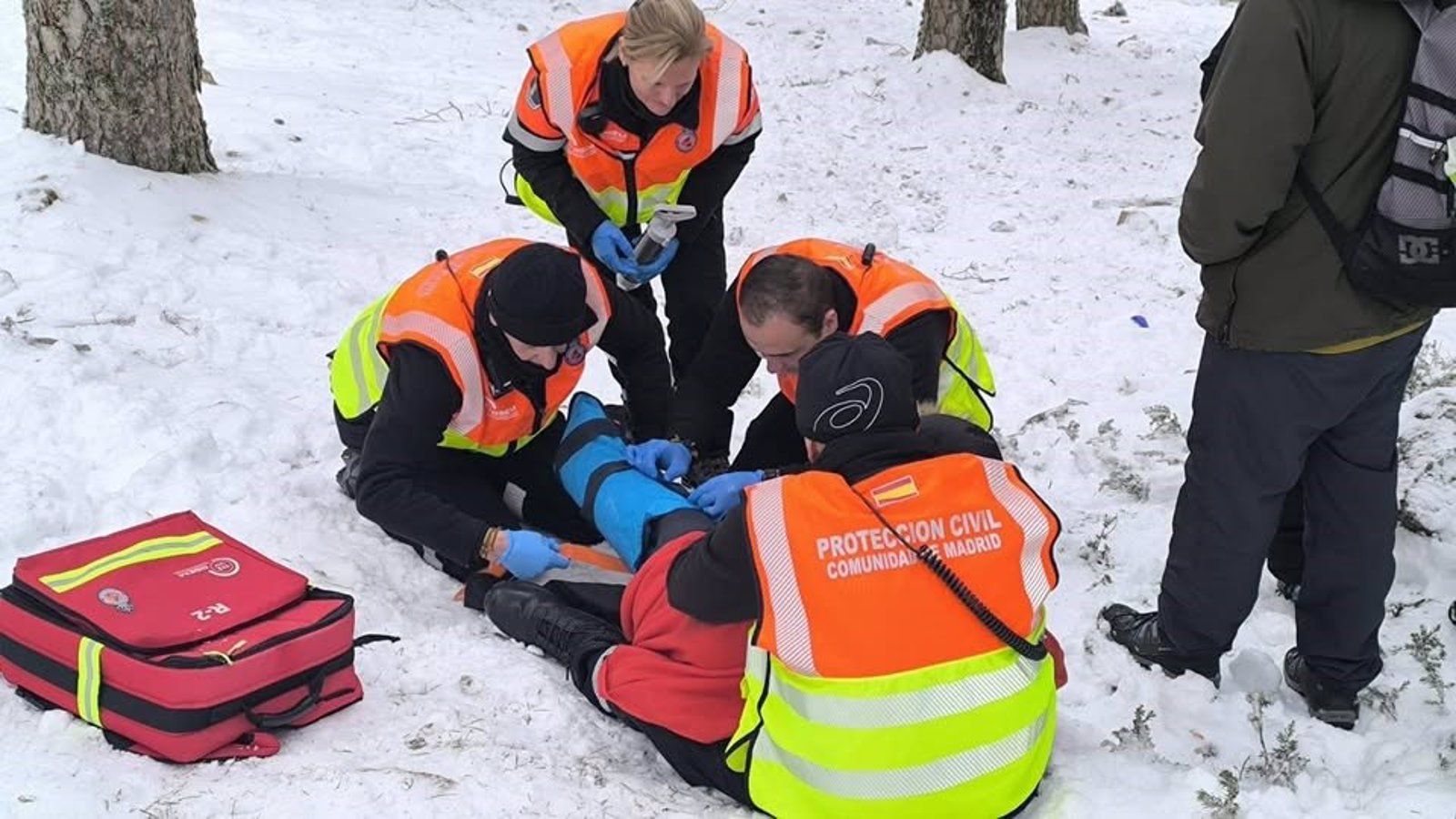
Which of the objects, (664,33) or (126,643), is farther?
(664,33)

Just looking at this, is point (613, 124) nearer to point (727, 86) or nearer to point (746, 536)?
point (727, 86)

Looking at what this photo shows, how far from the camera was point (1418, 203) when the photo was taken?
250 cm

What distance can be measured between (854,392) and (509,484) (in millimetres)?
A: 1853

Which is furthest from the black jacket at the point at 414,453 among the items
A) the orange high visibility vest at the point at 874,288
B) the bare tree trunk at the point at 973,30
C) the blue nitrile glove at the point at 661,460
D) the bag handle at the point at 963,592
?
the bare tree trunk at the point at 973,30

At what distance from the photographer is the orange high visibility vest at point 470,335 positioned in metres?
3.41

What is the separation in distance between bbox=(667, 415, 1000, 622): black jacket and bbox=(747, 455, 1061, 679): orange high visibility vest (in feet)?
0.18

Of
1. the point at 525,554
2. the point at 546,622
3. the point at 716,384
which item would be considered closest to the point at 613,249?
the point at 716,384

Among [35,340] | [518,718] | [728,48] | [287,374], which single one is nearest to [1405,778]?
[518,718]

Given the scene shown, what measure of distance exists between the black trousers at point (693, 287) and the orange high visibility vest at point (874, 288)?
0.81 metres

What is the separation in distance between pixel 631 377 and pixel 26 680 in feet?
6.43

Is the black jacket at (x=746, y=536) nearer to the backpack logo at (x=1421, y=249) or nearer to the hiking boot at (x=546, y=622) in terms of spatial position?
the hiking boot at (x=546, y=622)

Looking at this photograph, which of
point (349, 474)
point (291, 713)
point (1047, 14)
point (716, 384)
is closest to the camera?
point (291, 713)

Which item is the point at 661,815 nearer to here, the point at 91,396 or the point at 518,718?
the point at 518,718

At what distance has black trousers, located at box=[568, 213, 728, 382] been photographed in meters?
4.45
